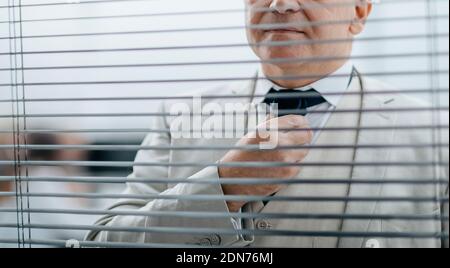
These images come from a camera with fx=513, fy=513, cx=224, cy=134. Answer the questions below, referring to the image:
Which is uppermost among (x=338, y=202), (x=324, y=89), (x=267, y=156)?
(x=324, y=89)

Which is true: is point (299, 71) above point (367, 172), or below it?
above

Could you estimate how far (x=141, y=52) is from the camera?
1.47 metres

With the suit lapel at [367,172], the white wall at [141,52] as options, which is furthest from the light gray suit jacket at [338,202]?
the white wall at [141,52]

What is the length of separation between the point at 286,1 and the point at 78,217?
1.52 metres

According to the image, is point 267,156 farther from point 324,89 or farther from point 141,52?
point 141,52

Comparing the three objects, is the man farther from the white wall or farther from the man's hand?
the white wall

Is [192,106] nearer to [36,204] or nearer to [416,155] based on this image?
[416,155]

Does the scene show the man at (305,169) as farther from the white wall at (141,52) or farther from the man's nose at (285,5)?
the white wall at (141,52)

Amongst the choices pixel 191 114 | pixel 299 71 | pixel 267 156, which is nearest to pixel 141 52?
pixel 191 114

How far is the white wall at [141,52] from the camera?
1.12m

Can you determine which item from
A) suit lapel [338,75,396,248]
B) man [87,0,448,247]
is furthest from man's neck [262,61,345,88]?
suit lapel [338,75,396,248]

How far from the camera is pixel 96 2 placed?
995 mm

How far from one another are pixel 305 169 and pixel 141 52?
63 cm
